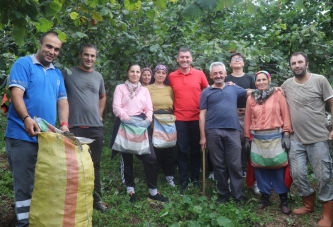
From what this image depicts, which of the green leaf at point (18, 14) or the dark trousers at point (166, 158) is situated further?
the dark trousers at point (166, 158)

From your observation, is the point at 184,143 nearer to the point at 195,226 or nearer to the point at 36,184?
the point at 195,226

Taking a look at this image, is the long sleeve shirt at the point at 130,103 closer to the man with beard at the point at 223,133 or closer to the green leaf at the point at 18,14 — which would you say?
the man with beard at the point at 223,133

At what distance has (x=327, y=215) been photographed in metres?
3.98

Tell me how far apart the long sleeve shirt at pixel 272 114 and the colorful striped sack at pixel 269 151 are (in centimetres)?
9

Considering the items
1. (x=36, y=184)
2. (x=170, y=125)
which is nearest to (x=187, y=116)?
(x=170, y=125)

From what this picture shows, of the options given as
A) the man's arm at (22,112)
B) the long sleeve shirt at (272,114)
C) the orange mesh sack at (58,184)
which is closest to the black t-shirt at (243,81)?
the long sleeve shirt at (272,114)

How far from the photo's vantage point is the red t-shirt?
490 cm

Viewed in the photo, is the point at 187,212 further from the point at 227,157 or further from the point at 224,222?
the point at 227,157

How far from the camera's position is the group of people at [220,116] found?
156 inches

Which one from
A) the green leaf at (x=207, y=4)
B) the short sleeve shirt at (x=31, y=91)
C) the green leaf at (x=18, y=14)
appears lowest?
the short sleeve shirt at (x=31, y=91)

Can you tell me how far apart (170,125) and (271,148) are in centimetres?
144

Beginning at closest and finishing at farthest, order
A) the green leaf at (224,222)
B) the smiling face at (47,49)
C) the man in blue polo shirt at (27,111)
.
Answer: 1. the man in blue polo shirt at (27,111)
2. the smiling face at (47,49)
3. the green leaf at (224,222)

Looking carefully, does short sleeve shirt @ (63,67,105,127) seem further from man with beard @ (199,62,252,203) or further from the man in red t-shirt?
man with beard @ (199,62,252,203)

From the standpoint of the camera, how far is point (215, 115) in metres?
4.50
